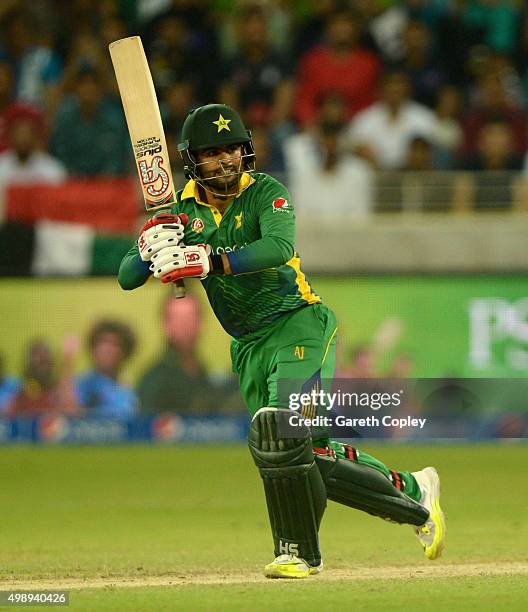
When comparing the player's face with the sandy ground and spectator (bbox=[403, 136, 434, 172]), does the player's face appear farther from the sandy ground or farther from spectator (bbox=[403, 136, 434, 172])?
spectator (bbox=[403, 136, 434, 172])

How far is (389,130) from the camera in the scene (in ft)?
38.3

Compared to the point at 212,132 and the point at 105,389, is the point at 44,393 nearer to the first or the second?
the point at 105,389

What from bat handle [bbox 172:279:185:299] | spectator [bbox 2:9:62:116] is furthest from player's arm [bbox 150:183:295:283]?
spectator [bbox 2:9:62:116]

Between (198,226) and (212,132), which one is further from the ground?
(212,132)

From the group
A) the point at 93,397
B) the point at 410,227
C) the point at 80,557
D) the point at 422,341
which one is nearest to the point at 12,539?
the point at 80,557

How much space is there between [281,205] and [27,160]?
657 centimetres

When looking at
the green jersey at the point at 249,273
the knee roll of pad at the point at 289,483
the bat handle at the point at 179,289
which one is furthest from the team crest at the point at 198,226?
the knee roll of pad at the point at 289,483

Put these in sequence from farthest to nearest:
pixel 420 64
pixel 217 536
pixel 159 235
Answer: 1. pixel 420 64
2. pixel 217 536
3. pixel 159 235

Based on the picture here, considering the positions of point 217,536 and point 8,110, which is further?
point 8,110

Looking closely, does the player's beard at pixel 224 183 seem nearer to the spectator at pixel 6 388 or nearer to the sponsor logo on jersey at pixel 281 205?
the sponsor logo on jersey at pixel 281 205

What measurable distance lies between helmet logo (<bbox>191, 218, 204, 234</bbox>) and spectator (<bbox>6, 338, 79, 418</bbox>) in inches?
207

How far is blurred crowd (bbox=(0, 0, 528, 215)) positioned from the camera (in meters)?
11.3

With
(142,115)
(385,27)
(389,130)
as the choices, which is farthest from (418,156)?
(142,115)

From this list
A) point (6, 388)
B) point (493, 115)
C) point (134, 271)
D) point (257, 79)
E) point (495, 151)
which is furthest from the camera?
point (257, 79)
